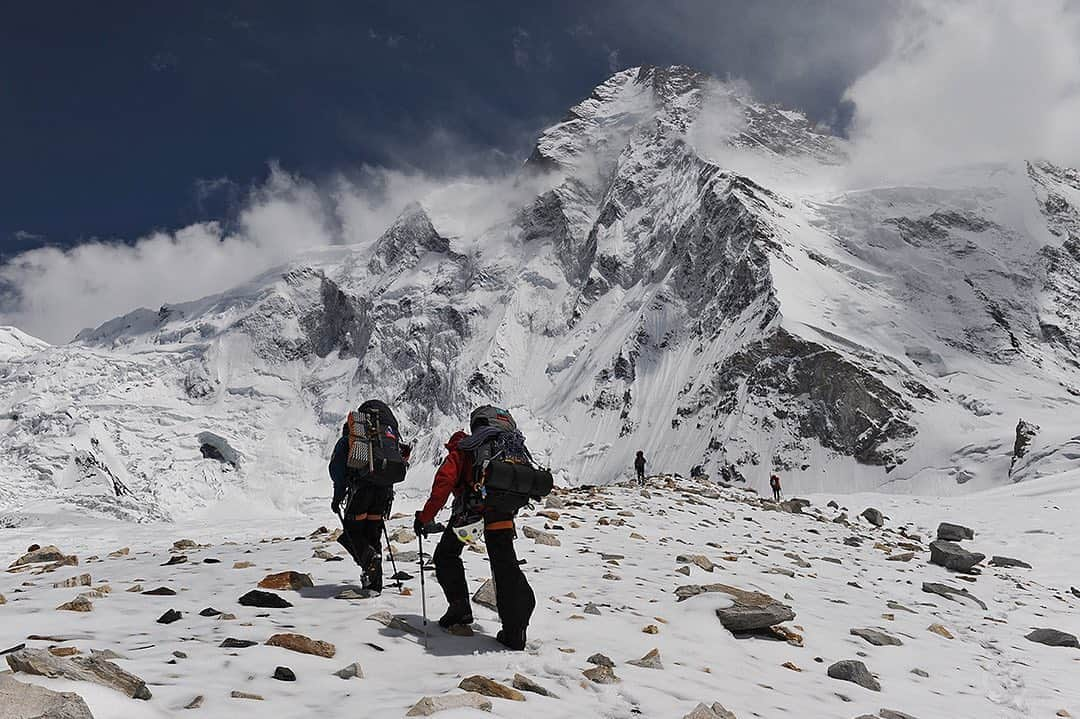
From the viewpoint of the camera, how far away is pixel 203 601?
8.61 m

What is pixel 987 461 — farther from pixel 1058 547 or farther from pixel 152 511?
pixel 152 511

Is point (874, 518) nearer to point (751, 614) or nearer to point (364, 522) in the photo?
point (751, 614)

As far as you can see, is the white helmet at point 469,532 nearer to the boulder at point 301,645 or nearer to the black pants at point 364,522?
the boulder at point 301,645

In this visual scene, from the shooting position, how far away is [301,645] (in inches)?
261

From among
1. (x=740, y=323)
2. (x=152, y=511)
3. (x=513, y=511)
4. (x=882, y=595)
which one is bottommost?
(x=152, y=511)

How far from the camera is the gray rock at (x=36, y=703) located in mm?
3936

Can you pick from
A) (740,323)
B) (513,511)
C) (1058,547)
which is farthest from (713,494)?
(740,323)

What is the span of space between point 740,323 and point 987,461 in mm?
64701

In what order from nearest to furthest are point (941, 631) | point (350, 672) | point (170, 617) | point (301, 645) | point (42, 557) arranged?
point (350, 672) → point (301, 645) → point (170, 617) → point (941, 631) → point (42, 557)

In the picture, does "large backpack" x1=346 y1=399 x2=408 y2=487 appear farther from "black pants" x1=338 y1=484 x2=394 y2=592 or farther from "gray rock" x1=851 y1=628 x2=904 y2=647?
"gray rock" x1=851 y1=628 x2=904 y2=647

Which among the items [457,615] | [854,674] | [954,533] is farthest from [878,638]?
[954,533]

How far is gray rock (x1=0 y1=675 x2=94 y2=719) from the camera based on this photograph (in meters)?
3.94

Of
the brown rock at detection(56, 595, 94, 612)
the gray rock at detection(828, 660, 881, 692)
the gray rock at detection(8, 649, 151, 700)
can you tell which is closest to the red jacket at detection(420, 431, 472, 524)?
the gray rock at detection(8, 649, 151, 700)

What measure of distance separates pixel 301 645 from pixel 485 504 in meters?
2.27
